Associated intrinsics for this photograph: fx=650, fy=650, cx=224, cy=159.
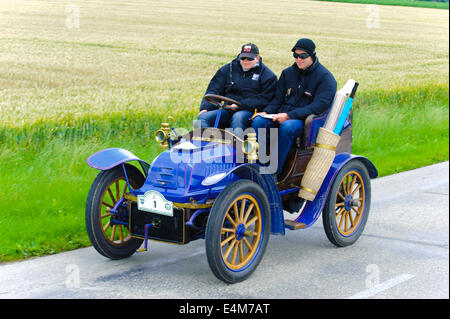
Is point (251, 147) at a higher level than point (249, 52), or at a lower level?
lower

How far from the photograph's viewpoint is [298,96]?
6473 millimetres

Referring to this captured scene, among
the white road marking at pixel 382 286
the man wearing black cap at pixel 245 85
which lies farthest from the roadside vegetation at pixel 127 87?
the white road marking at pixel 382 286

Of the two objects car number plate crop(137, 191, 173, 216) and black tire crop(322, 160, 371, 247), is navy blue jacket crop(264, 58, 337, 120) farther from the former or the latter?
car number plate crop(137, 191, 173, 216)

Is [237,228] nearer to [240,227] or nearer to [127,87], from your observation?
[240,227]

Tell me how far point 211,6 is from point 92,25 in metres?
6.04

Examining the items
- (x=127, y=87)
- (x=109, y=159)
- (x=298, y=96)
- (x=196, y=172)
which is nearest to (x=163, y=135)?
(x=109, y=159)

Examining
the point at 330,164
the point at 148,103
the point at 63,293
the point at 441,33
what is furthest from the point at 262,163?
the point at 441,33

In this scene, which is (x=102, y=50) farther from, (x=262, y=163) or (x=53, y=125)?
(x=262, y=163)

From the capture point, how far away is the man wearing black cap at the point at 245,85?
21.1 feet

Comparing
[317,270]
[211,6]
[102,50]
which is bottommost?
[317,270]

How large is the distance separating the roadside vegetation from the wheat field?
0.05 meters

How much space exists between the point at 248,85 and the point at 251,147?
121 centimetres

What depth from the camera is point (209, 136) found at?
5945mm

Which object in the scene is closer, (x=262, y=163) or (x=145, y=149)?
(x=262, y=163)
